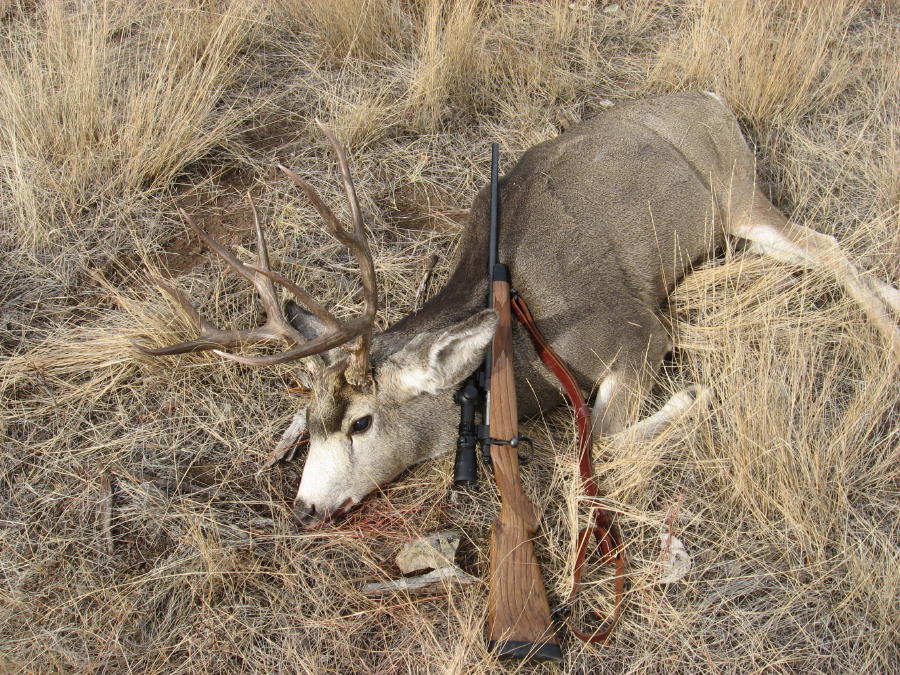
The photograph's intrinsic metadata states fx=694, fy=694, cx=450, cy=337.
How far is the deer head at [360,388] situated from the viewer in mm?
3082

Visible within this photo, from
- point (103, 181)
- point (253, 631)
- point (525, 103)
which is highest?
point (525, 103)

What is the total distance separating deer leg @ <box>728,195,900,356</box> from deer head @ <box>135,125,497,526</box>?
2165 millimetres

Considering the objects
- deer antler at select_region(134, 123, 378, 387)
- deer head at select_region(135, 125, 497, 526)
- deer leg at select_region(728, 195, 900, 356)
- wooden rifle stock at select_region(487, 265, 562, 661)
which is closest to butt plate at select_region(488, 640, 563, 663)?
wooden rifle stock at select_region(487, 265, 562, 661)

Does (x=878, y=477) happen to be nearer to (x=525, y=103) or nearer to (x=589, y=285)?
(x=589, y=285)

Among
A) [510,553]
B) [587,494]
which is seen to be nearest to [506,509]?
[510,553]

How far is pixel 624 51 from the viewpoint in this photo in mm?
6082

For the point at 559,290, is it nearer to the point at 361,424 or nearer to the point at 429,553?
the point at 361,424

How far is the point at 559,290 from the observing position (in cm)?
371

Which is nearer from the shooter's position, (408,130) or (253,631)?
(253,631)

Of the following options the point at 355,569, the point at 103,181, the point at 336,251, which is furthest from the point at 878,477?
the point at 103,181

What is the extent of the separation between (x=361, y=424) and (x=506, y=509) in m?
0.79

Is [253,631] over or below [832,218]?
below

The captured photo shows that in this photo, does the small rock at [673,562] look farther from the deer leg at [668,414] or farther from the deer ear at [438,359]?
the deer ear at [438,359]

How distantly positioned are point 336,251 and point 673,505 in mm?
2613
